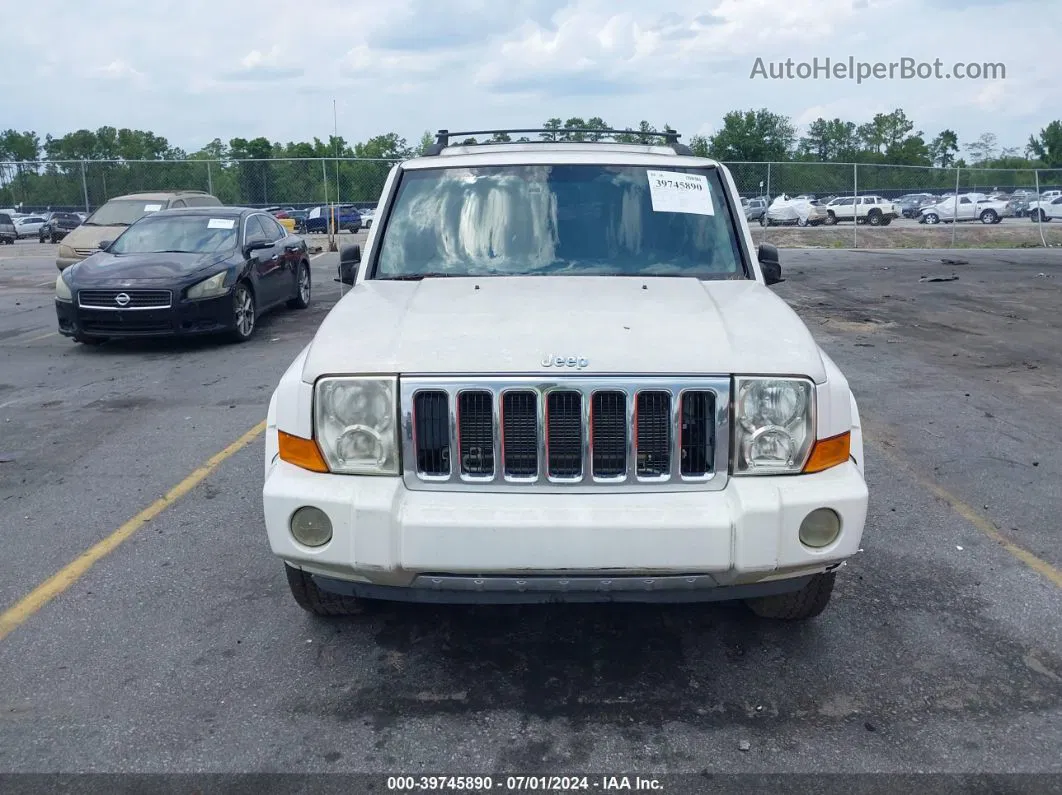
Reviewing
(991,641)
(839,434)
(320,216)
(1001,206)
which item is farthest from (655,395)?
(1001,206)

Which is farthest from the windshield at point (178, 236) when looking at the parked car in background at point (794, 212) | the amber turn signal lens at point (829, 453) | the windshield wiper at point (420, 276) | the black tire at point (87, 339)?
the parked car in background at point (794, 212)

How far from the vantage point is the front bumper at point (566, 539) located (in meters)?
3.16

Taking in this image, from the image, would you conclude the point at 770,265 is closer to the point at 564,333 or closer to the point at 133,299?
the point at 564,333

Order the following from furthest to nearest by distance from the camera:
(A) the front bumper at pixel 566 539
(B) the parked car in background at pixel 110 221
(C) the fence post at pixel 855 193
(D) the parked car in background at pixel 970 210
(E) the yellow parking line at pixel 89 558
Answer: (D) the parked car in background at pixel 970 210
(C) the fence post at pixel 855 193
(B) the parked car in background at pixel 110 221
(E) the yellow parking line at pixel 89 558
(A) the front bumper at pixel 566 539

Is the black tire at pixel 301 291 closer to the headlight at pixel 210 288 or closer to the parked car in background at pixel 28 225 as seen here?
the headlight at pixel 210 288

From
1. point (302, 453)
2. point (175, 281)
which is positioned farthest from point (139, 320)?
point (302, 453)

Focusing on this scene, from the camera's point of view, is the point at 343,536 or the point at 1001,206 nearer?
the point at 343,536

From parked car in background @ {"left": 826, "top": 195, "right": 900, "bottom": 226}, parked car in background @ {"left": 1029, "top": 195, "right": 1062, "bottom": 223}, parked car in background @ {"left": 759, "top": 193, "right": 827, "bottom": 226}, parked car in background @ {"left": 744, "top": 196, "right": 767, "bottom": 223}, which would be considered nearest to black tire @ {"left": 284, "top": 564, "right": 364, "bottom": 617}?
parked car in background @ {"left": 744, "top": 196, "right": 767, "bottom": 223}

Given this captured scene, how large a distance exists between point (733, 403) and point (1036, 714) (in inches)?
58.0

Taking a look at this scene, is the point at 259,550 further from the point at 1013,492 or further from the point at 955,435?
the point at 955,435

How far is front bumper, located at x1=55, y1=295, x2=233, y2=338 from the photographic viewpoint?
1064cm

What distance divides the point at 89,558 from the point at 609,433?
2915mm

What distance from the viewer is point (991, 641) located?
3.94 m

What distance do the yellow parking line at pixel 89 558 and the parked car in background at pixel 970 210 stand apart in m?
35.8
